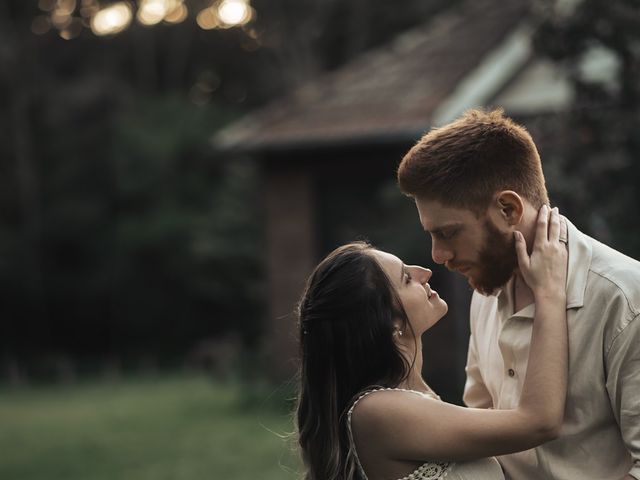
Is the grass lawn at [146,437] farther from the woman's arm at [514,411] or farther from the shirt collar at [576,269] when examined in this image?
the shirt collar at [576,269]

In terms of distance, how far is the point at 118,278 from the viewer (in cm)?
3503

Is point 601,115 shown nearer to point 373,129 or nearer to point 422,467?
point 422,467

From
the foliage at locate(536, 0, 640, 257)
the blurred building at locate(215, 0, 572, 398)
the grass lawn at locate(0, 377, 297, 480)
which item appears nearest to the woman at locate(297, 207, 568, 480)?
the grass lawn at locate(0, 377, 297, 480)

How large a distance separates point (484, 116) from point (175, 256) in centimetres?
3245

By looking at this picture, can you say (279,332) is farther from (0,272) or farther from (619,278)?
(0,272)

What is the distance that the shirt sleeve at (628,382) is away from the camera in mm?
2723

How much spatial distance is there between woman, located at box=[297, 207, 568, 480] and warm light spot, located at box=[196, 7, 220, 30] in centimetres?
3933

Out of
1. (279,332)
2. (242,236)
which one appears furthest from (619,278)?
(242,236)

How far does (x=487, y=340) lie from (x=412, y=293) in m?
0.31

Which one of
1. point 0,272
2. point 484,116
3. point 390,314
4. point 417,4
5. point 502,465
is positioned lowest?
point 0,272

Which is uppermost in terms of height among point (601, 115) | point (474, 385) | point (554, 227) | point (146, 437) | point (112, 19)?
point (112, 19)

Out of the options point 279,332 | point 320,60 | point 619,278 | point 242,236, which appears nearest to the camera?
point 619,278

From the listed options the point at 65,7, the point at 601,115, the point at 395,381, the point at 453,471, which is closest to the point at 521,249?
the point at 395,381

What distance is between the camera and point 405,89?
649 inches
